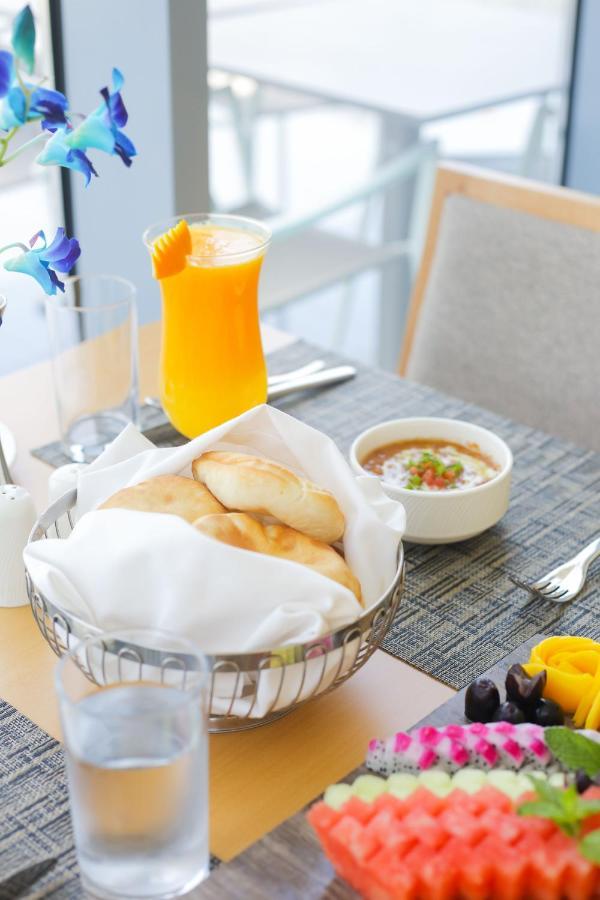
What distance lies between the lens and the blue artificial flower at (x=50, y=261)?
0.92 meters

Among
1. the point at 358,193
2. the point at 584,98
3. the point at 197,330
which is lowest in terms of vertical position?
the point at 358,193

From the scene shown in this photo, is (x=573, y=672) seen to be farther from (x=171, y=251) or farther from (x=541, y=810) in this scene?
(x=171, y=251)

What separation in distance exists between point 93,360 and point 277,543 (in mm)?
496

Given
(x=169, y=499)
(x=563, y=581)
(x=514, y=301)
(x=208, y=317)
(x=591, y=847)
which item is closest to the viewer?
(x=591, y=847)

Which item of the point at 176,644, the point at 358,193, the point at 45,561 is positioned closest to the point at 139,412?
the point at 45,561

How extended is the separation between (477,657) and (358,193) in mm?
1979

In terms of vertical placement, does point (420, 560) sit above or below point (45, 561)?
below

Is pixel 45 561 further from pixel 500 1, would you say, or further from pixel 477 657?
pixel 500 1

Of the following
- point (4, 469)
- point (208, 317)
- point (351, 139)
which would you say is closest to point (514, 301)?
point (208, 317)

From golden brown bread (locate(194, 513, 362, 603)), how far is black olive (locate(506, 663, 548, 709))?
13 centimetres

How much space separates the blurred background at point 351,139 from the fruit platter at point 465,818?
1398 millimetres

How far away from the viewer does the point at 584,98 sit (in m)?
2.89

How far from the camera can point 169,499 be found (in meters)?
0.85

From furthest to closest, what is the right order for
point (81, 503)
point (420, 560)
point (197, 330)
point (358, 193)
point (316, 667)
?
point (358, 193), point (197, 330), point (420, 560), point (81, 503), point (316, 667)
